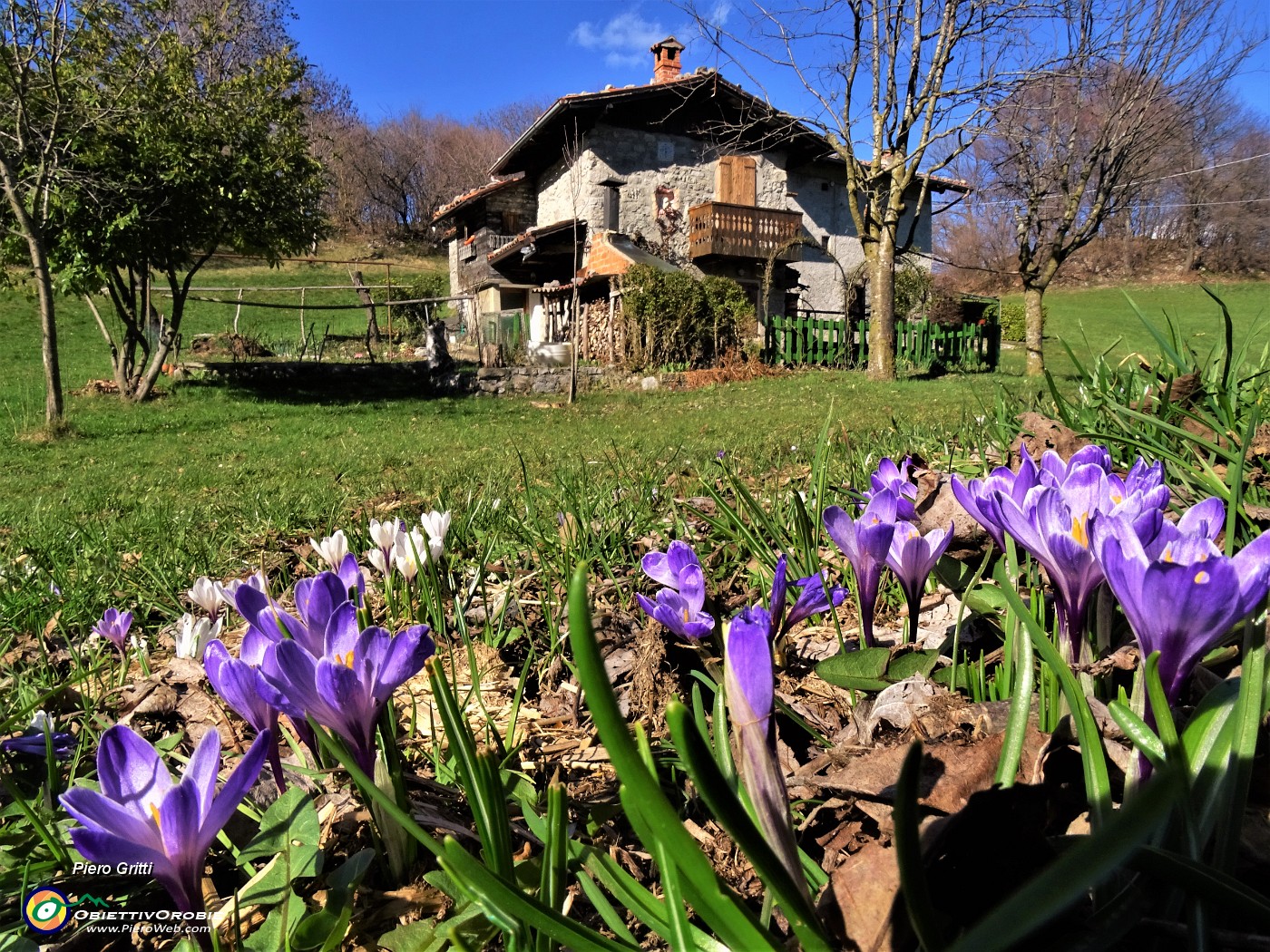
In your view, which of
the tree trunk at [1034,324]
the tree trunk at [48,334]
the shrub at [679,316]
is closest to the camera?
the tree trunk at [48,334]

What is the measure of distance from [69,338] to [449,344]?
1170 centimetres

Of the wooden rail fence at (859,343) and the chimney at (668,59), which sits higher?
the chimney at (668,59)

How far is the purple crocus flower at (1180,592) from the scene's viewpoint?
0.53 m

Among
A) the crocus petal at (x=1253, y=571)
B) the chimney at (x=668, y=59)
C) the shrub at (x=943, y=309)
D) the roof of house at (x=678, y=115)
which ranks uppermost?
the chimney at (x=668, y=59)

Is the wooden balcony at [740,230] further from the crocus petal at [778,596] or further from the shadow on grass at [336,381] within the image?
the crocus petal at [778,596]

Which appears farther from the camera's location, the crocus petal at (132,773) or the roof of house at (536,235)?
the roof of house at (536,235)

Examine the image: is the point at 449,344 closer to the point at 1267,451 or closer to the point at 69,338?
the point at 69,338

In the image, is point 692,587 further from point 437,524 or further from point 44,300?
point 44,300

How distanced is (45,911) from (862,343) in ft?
65.1

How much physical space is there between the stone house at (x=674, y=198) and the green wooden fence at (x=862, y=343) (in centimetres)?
241

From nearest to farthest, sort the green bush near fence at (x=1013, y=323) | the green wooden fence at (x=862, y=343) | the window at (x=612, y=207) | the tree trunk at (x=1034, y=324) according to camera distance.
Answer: the green wooden fence at (x=862, y=343)
the tree trunk at (x=1034, y=324)
the window at (x=612, y=207)
the green bush near fence at (x=1013, y=323)

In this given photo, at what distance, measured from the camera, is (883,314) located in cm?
1630

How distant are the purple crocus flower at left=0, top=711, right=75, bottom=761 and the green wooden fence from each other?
17942mm

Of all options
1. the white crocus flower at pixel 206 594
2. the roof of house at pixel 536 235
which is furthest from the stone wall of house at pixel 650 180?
the white crocus flower at pixel 206 594
